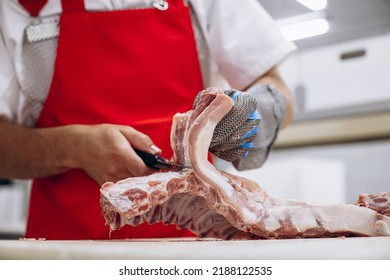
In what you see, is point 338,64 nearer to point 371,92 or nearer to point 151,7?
point 371,92

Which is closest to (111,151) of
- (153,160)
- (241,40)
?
(153,160)

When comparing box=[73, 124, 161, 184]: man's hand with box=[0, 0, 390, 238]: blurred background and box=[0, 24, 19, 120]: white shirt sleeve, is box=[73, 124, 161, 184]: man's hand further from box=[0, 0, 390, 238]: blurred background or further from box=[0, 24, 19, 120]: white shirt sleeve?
box=[0, 0, 390, 238]: blurred background

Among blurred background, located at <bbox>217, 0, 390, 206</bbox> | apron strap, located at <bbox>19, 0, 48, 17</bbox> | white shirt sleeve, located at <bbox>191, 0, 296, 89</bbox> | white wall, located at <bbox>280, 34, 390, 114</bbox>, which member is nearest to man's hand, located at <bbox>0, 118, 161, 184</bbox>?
apron strap, located at <bbox>19, 0, 48, 17</bbox>

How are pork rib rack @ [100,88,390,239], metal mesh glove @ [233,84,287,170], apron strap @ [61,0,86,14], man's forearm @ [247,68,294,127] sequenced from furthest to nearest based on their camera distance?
man's forearm @ [247,68,294,127], apron strap @ [61,0,86,14], metal mesh glove @ [233,84,287,170], pork rib rack @ [100,88,390,239]

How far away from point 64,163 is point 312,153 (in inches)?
104

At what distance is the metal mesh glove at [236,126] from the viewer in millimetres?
870

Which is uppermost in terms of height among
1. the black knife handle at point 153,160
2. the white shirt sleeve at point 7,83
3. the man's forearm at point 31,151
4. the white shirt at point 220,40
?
the white shirt at point 220,40

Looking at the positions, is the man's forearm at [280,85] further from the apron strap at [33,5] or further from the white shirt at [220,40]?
the apron strap at [33,5]

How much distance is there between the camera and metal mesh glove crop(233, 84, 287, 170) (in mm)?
1126

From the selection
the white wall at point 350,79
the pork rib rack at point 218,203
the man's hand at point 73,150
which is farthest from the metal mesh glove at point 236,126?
the white wall at point 350,79

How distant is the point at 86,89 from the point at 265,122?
0.41 meters

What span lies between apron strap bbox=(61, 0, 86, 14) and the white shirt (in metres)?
0.01

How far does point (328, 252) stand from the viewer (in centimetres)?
61

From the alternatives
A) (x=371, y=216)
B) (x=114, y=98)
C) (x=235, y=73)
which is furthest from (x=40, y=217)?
(x=371, y=216)
